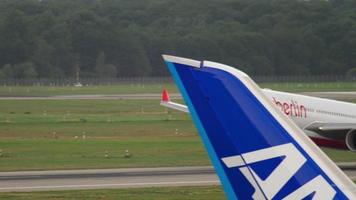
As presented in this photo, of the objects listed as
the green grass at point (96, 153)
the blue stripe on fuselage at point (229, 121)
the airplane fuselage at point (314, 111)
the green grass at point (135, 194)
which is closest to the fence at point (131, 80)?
the green grass at point (96, 153)

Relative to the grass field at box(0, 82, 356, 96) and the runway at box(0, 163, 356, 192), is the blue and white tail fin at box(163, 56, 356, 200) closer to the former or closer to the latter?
the runway at box(0, 163, 356, 192)

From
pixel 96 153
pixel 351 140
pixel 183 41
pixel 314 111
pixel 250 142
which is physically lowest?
pixel 183 41

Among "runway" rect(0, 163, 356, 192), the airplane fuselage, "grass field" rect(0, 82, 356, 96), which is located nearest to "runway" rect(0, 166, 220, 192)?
"runway" rect(0, 163, 356, 192)

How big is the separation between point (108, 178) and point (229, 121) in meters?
22.6

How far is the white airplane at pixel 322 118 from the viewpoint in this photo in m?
34.5

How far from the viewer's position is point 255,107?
8641 millimetres

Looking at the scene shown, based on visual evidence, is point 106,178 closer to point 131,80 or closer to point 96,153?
point 96,153

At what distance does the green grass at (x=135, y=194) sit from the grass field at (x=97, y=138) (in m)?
8.11

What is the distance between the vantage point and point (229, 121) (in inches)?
340

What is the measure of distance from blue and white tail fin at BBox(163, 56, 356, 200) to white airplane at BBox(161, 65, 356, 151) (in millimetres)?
25443

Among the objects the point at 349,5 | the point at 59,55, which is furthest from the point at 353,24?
the point at 59,55

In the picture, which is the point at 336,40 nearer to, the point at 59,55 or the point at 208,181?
the point at 59,55

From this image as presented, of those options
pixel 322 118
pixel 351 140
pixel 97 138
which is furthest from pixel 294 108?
pixel 97 138

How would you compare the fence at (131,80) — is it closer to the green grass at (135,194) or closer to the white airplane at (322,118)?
the white airplane at (322,118)
